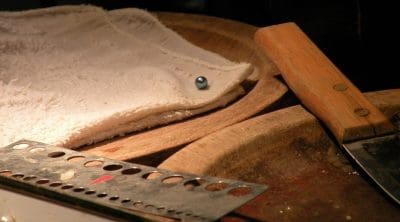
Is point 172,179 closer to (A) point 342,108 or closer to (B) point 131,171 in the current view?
(B) point 131,171

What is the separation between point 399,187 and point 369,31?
666 mm

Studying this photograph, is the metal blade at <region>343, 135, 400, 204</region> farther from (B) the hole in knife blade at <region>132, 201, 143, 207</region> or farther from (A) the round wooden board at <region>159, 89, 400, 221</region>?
(B) the hole in knife blade at <region>132, 201, 143, 207</region>

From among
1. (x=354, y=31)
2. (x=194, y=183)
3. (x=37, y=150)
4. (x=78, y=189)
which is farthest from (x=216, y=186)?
(x=354, y=31)

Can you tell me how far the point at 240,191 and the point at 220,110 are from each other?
0.34 meters

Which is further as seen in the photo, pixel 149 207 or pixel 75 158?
pixel 75 158

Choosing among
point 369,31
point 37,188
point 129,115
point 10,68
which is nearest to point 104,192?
point 37,188

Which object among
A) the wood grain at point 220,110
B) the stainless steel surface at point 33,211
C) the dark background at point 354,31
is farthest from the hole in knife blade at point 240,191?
the dark background at point 354,31

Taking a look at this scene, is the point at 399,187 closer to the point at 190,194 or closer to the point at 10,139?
the point at 190,194

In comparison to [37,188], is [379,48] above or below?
below

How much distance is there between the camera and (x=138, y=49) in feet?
3.16

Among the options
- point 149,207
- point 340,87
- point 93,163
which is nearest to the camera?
point 149,207

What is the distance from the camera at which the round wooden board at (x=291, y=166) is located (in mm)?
529

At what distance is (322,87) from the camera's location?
66cm

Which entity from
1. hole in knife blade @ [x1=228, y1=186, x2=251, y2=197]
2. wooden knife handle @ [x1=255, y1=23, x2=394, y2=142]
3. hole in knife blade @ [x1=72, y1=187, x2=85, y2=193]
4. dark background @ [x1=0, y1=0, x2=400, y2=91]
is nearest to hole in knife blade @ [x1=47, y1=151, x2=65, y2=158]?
hole in knife blade @ [x1=72, y1=187, x2=85, y2=193]
